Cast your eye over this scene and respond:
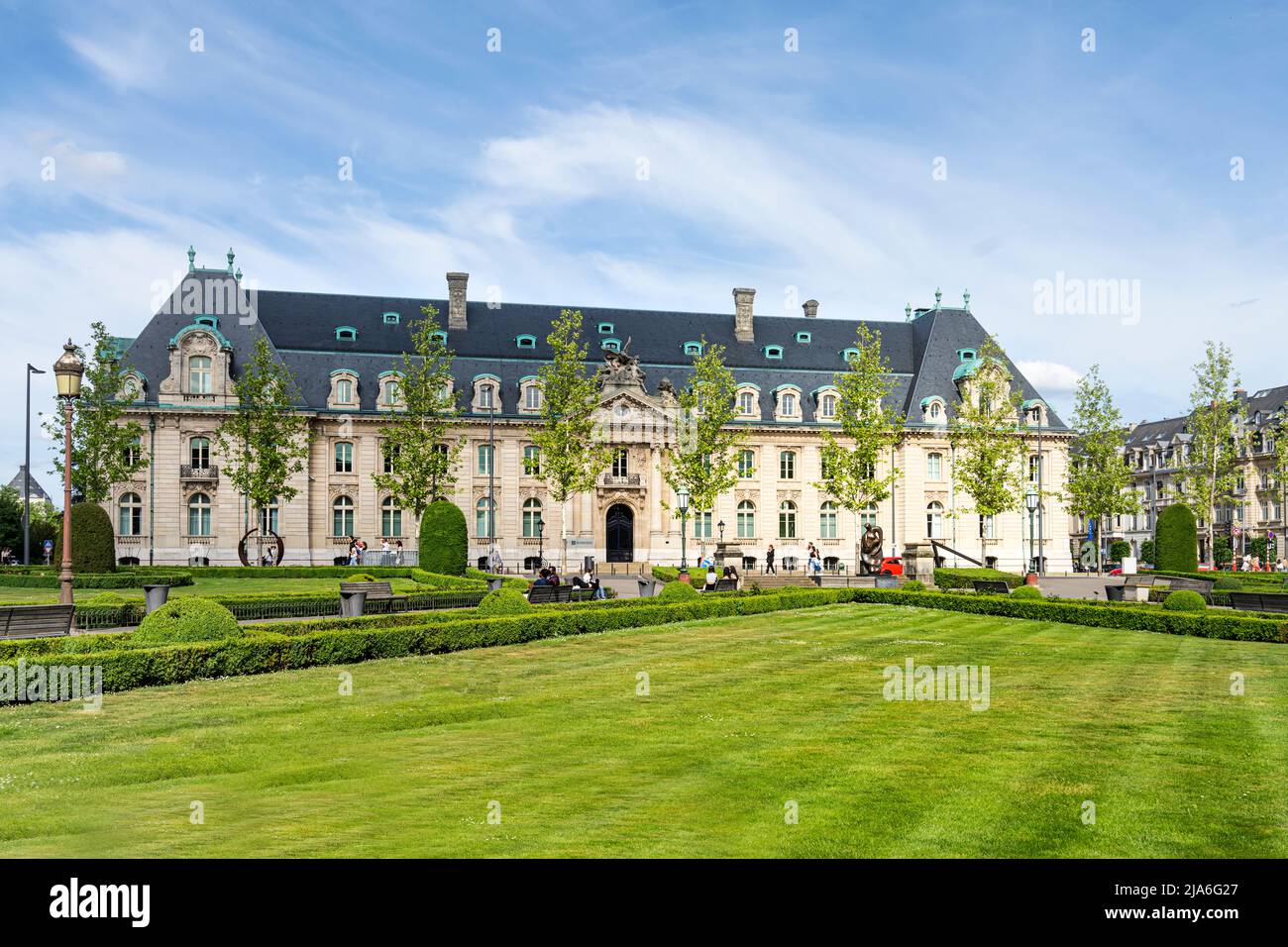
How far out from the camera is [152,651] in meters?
17.8

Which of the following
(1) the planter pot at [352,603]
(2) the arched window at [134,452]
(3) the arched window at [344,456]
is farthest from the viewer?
(3) the arched window at [344,456]

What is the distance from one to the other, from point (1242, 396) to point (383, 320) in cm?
8057

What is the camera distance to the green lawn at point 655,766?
893 cm

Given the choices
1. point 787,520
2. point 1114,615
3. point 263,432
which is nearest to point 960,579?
point 1114,615

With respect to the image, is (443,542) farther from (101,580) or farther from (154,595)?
(154,595)

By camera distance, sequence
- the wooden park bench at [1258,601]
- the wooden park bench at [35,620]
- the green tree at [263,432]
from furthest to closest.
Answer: the green tree at [263,432]
the wooden park bench at [1258,601]
the wooden park bench at [35,620]

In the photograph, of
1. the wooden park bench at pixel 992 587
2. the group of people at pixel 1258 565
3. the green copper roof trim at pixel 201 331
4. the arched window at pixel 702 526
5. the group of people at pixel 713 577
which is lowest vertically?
the group of people at pixel 1258 565

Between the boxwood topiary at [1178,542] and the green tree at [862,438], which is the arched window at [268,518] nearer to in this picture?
the green tree at [862,438]

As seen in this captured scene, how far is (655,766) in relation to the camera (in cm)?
1160

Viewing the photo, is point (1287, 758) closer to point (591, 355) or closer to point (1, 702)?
point (1, 702)

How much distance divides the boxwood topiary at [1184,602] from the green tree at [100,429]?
50.7 metres

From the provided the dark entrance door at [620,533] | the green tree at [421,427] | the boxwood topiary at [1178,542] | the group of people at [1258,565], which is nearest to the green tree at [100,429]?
the green tree at [421,427]

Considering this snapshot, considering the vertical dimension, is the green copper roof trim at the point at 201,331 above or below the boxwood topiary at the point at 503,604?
above
